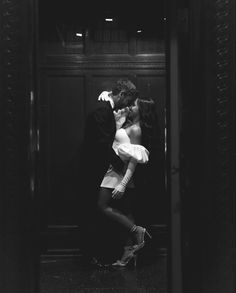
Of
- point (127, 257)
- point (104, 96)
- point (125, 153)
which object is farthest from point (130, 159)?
point (127, 257)

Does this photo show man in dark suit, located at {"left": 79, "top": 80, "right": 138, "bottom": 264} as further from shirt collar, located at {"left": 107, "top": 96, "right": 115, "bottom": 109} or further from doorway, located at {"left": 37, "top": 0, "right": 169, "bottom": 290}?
doorway, located at {"left": 37, "top": 0, "right": 169, "bottom": 290}

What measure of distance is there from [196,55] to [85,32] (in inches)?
143

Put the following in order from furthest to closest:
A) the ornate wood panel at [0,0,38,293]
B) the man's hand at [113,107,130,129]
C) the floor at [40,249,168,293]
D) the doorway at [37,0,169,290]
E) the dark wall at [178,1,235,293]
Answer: the doorway at [37,0,169,290], the man's hand at [113,107,130,129], the floor at [40,249,168,293], the dark wall at [178,1,235,293], the ornate wood panel at [0,0,38,293]

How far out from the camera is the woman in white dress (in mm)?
6465

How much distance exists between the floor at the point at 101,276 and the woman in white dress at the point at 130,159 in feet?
0.83

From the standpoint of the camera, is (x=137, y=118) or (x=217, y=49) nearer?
(x=217, y=49)

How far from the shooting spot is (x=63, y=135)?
23.6ft

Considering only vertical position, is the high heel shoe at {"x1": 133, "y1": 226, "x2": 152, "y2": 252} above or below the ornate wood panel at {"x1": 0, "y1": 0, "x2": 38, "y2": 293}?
below

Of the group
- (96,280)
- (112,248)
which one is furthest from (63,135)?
(96,280)

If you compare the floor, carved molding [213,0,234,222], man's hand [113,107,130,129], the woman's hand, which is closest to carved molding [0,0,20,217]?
carved molding [213,0,234,222]

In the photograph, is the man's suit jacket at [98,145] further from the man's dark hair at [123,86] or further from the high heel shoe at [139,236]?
the high heel shoe at [139,236]

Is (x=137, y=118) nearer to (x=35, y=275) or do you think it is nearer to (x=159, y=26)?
(x=159, y=26)

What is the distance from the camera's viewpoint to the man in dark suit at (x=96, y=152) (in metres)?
6.59

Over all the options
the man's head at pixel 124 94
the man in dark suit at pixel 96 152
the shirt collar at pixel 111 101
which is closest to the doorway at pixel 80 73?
the man in dark suit at pixel 96 152
